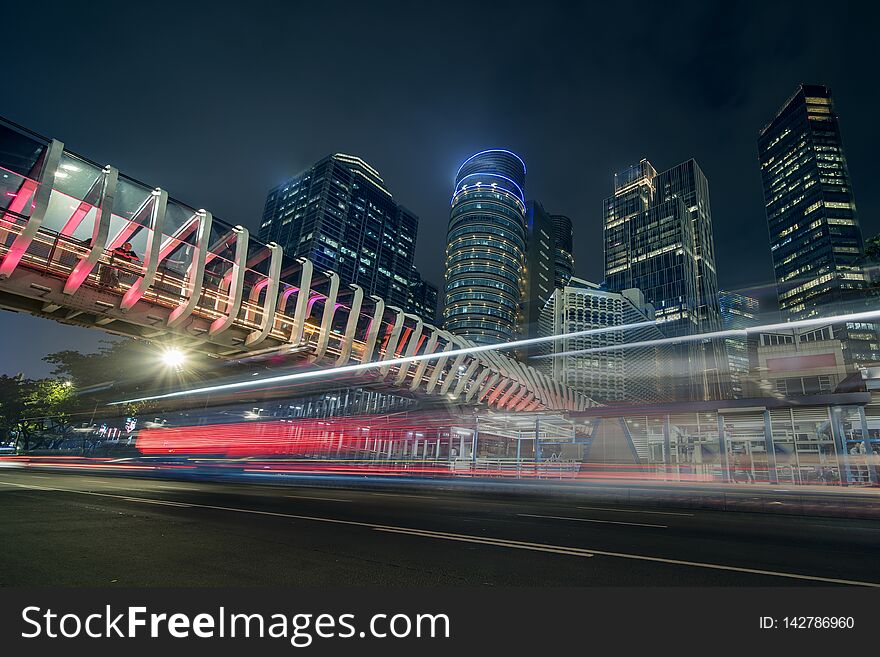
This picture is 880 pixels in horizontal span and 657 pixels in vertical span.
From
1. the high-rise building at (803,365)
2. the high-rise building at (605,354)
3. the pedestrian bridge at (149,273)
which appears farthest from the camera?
the high-rise building at (605,354)

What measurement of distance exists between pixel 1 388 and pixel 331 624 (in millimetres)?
68084

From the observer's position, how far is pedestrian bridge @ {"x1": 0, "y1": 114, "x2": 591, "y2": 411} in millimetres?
16188

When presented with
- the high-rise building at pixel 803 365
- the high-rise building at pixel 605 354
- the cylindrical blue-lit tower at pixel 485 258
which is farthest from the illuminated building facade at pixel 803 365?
the high-rise building at pixel 605 354

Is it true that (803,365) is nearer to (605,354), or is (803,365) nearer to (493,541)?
(493,541)

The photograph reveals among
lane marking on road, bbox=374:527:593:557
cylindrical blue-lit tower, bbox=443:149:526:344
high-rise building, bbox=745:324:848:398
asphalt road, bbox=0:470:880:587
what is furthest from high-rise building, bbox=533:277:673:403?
lane marking on road, bbox=374:527:593:557

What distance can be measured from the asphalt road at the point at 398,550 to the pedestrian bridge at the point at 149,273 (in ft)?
35.6

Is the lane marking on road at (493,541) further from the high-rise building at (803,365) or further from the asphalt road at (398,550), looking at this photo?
the high-rise building at (803,365)

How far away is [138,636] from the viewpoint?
2879 millimetres

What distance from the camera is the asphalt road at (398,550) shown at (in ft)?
13.9

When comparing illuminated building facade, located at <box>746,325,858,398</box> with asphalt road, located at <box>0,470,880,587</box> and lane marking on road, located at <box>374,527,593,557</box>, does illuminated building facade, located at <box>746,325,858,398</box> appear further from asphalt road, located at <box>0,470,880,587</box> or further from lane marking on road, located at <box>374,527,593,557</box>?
lane marking on road, located at <box>374,527,593,557</box>

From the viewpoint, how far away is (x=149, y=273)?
59.5 feet

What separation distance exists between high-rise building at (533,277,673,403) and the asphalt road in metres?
152

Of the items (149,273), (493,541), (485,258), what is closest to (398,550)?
(493,541)

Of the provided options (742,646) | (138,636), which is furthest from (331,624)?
(742,646)
